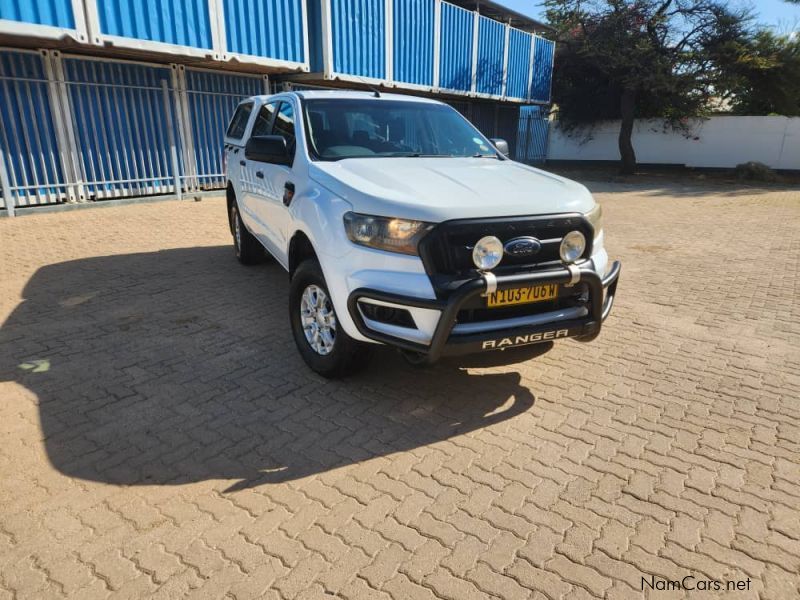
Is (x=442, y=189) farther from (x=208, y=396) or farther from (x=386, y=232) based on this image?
(x=208, y=396)

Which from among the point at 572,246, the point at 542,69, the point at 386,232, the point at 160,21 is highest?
the point at 542,69

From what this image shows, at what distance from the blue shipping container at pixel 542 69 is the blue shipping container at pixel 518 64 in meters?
0.68

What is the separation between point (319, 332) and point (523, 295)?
4.77 feet

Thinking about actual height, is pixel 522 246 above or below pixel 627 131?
below

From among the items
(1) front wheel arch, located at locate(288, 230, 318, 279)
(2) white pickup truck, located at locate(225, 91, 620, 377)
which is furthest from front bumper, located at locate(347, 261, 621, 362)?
(1) front wheel arch, located at locate(288, 230, 318, 279)

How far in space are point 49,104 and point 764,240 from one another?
1308 centimetres

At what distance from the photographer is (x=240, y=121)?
20.7 feet

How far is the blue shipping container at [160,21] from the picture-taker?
9.19 metres

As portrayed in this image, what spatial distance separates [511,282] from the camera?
292 cm

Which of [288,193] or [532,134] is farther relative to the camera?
[532,134]

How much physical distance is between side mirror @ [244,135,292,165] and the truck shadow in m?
1.46

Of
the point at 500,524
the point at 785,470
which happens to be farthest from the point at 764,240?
the point at 500,524

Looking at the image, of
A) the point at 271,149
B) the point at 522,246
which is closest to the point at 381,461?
the point at 522,246

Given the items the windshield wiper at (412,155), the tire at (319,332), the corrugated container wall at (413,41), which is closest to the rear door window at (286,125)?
the windshield wiper at (412,155)
